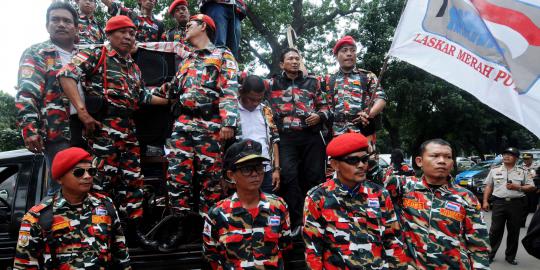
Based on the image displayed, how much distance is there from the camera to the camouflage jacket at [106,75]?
345 centimetres

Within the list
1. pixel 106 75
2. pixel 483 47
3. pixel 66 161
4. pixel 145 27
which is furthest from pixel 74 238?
pixel 145 27

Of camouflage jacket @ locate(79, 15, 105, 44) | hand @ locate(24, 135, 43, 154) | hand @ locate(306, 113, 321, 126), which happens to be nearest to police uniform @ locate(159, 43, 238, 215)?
hand @ locate(306, 113, 321, 126)

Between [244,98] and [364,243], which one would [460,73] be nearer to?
[364,243]

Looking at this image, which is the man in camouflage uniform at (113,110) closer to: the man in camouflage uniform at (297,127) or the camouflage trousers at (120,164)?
the camouflage trousers at (120,164)

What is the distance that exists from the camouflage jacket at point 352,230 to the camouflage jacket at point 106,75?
6.33 feet

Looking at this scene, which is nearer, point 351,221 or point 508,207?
point 351,221

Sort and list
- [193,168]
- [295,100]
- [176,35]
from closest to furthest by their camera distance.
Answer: [193,168], [295,100], [176,35]

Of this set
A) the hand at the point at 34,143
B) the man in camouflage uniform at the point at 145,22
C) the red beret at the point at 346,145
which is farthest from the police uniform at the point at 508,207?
the hand at the point at 34,143

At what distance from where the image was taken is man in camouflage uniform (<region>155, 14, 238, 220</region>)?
138 inches

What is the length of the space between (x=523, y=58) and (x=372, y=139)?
183cm

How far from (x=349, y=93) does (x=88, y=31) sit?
137 inches

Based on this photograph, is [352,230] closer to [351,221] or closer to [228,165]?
[351,221]

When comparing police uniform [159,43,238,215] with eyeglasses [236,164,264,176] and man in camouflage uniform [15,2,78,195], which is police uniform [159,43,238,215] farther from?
man in camouflage uniform [15,2,78,195]

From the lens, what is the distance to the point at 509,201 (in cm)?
725
